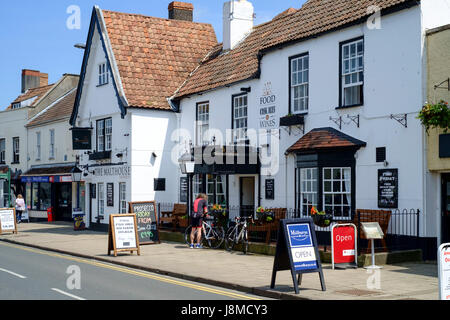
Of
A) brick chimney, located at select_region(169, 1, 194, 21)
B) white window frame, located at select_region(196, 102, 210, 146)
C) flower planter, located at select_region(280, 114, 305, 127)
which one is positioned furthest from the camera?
brick chimney, located at select_region(169, 1, 194, 21)

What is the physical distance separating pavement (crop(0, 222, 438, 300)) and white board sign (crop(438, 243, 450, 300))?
2.30 m

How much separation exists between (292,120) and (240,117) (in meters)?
3.67

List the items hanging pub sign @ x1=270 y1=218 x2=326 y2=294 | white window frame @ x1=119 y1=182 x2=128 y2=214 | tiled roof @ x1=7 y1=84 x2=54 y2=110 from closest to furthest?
hanging pub sign @ x1=270 y1=218 x2=326 y2=294 → white window frame @ x1=119 y1=182 x2=128 y2=214 → tiled roof @ x1=7 y1=84 x2=54 y2=110

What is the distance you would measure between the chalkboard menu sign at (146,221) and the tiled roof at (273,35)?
5830 millimetres

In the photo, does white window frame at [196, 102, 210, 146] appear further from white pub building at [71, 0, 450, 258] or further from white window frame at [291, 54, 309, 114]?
white window frame at [291, 54, 309, 114]

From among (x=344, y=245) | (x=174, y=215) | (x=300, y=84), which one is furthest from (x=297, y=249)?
(x=174, y=215)

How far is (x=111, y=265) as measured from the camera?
16.0m

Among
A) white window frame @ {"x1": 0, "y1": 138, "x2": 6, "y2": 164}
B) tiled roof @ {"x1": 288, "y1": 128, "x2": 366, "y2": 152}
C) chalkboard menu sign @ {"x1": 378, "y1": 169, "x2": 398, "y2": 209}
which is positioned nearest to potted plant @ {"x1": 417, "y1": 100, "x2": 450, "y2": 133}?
chalkboard menu sign @ {"x1": 378, "y1": 169, "x2": 398, "y2": 209}

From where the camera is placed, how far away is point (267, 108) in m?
20.5

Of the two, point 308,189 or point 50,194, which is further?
point 50,194

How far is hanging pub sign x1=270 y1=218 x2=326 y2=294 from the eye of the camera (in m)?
11.2

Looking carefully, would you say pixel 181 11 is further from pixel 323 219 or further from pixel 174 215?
pixel 323 219

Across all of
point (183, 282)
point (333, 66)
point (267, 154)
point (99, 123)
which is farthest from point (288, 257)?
point (99, 123)

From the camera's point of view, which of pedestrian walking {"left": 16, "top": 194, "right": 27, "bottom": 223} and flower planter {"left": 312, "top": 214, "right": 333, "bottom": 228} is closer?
flower planter {"left": 312, "top": 214, "right": 333, "bottom": 228}
